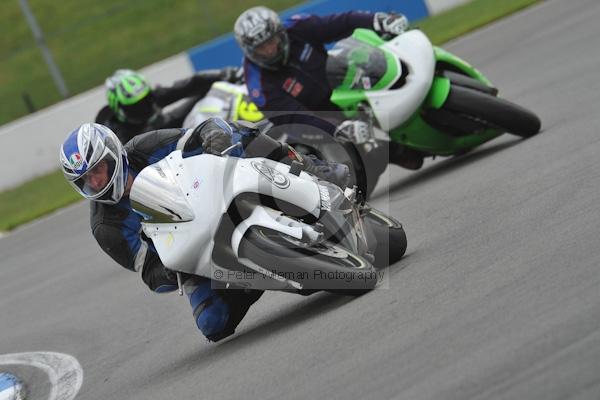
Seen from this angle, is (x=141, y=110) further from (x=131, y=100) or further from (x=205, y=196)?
(x=205, y=196)

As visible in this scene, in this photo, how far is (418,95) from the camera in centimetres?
945

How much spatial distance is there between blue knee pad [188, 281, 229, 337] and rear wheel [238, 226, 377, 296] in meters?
0.71

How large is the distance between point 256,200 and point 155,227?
0.66 metres

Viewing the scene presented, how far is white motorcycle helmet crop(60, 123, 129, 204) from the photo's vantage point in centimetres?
684

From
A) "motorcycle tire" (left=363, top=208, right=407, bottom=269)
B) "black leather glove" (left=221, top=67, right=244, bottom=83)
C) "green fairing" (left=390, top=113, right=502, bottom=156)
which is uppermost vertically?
"motorcycle tire" (left=363, top=208, right=407, bottom=269)

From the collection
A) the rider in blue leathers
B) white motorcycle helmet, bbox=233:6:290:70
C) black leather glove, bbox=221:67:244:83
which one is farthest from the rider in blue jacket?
the rider in blue leathers

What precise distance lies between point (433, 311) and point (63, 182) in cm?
1442

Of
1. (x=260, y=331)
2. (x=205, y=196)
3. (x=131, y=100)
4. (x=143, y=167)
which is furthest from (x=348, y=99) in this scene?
(x=131, y=100)

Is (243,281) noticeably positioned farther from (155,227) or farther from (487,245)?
(487,245)

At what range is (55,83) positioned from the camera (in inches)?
852

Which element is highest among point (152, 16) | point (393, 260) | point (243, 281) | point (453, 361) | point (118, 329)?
point (453, 361)

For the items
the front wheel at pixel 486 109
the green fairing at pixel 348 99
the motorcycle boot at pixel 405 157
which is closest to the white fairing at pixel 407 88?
the green fairing at pixel 348 99

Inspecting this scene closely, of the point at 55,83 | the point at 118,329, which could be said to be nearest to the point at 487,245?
the point at 118,329

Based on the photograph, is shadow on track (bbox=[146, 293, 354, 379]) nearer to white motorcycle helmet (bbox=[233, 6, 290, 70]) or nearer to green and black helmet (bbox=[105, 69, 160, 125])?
white motorcycle helmet (bbox=[233, 6, 290, 70])
